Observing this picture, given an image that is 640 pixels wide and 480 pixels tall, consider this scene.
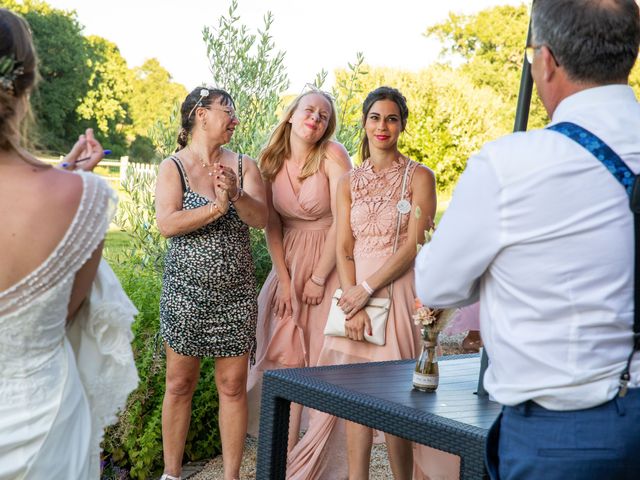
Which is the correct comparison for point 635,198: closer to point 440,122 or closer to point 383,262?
point 383,262

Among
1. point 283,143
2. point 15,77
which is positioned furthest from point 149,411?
point 15,77

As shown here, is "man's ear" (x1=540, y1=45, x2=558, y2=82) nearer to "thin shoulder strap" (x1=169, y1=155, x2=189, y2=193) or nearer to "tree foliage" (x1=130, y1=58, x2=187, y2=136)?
"thin shoulder strap" (x1=169, y1=155, x2=189, y2=193)

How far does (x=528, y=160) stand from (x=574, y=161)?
0.09 m

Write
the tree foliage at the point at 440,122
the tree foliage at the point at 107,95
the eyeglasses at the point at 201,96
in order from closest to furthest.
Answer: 1. the eyeglasses at the point at 201,96
2. the tree foliage at the point at 440,122
3. the tree foliage at the point at 107,95

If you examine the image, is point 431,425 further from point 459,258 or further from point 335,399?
point 459,258

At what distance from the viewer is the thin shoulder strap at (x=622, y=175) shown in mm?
1719

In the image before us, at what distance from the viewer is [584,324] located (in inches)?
69.1

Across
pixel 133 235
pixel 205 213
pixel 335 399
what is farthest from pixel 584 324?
pixel 133 235

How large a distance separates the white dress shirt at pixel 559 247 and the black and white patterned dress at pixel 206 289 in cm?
256

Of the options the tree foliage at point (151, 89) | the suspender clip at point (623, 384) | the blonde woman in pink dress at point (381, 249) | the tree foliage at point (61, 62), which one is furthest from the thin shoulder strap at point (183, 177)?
the tree foliage at point (151, 89)

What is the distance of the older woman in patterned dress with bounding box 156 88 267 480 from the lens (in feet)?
13.9

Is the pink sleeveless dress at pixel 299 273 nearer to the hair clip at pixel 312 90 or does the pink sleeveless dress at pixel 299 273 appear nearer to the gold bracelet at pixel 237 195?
the hair clip at pixel 312 90

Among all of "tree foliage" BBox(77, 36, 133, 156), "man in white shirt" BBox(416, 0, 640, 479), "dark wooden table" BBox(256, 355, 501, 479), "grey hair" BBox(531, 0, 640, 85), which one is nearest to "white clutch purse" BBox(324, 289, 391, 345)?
"dark wooden table" BBox(256, 355, 501, 479)

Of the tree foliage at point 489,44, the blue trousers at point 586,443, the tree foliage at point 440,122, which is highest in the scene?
the tree foliage at point 489,44
